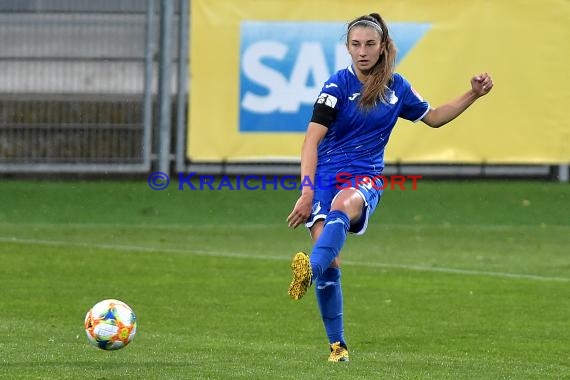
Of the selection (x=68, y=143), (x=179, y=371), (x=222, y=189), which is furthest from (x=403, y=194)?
(x=179, y=371)

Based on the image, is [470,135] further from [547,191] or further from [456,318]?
[456,318]

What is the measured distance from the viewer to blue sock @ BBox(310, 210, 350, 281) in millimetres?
7812

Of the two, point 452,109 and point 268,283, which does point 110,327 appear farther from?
point 268,283

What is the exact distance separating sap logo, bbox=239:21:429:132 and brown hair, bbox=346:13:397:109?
10.8 metres

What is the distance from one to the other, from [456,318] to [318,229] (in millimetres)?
3026

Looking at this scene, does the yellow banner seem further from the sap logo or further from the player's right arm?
the player's right arm

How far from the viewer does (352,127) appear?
8.33 meters

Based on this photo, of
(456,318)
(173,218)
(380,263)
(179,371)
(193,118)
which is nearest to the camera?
(179,371)

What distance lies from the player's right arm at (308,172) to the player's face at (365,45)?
433mm

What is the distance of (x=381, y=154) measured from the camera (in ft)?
28.0

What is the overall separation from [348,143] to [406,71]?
36.4 feet

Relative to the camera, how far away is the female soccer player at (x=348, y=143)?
813 cm

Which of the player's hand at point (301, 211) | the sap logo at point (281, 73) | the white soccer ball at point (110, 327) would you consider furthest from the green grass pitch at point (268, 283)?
the sap logo at point (281, 73)

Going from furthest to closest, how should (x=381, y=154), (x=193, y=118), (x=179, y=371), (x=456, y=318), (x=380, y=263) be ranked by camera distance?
(x=193, y=118), (x=380, y=263), (x=456, y=318), (x=381, y=154), (x=179, y=371)
